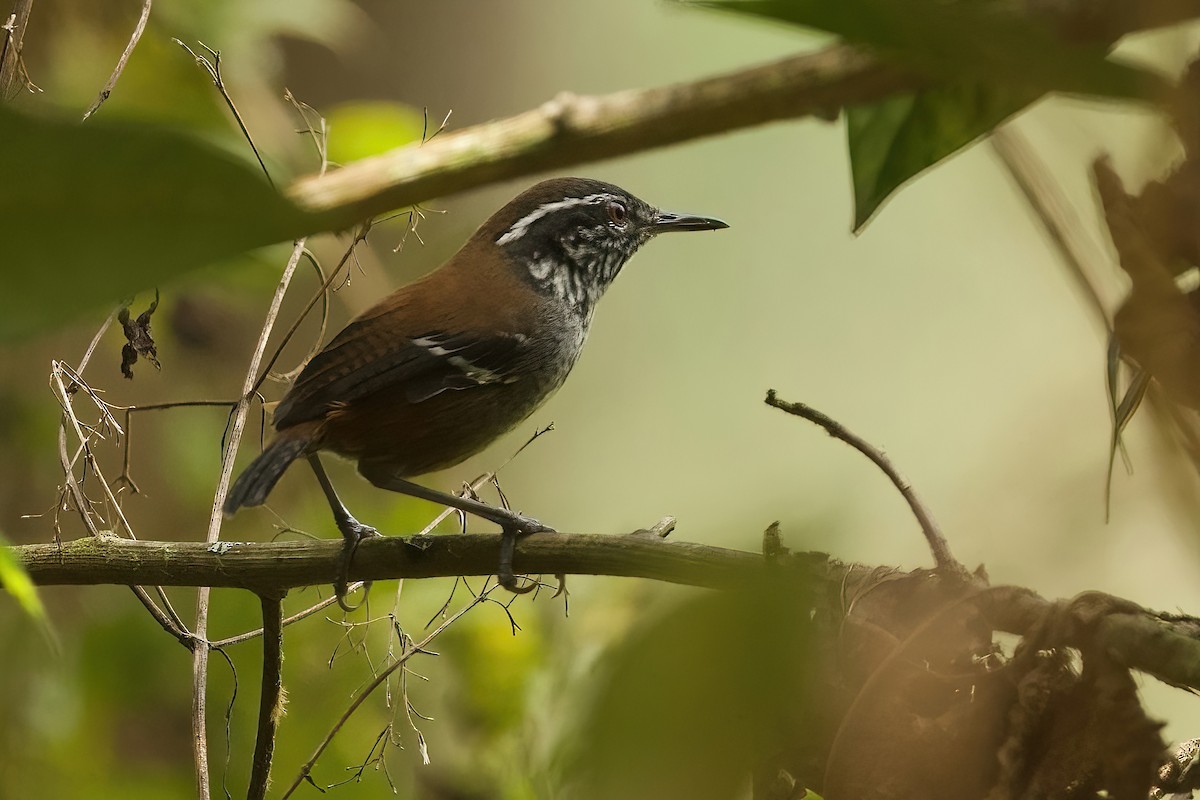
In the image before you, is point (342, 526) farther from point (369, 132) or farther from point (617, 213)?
point (617, 213)

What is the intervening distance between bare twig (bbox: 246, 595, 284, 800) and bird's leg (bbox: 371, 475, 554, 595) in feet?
1.32

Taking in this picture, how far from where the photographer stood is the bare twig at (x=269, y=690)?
1.78 m

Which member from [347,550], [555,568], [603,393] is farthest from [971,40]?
[603,393]

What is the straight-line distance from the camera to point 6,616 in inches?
108

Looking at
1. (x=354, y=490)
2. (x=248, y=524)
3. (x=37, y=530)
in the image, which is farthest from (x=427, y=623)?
(x=37, y=530)

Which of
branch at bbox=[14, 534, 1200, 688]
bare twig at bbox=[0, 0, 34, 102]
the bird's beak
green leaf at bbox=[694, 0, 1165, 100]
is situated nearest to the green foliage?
green leaf at bbox=[694, 0, 1165, 100]

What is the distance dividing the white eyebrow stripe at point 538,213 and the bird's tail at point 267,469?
0.83 metres

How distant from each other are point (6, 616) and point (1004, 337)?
2766 millimetres

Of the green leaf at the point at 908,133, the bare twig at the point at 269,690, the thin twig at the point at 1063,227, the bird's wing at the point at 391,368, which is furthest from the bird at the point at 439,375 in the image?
the thin twig at the point at 1063,227

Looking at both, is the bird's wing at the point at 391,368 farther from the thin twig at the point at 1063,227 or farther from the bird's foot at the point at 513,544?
the thin twig at the point at 1063,227

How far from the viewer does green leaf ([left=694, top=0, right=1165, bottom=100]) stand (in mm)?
466

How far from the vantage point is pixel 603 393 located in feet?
15.7

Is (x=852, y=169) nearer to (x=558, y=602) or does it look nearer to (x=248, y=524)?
(x=558, y=602)

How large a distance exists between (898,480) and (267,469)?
113cm
